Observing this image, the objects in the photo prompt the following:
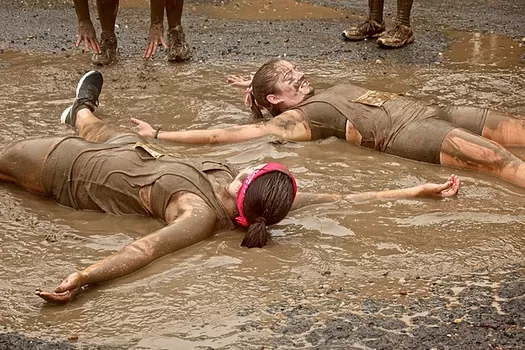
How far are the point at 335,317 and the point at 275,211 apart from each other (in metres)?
0.93

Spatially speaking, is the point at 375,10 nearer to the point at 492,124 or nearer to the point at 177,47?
the point at 177,47

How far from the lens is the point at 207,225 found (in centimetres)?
473

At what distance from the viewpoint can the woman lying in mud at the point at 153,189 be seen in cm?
456

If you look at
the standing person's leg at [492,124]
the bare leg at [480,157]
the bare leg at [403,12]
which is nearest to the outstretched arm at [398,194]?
the bare leg at [480,157]

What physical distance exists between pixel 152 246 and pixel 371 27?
5.86 metres

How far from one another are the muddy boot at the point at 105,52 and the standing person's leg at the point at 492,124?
3.70 meters

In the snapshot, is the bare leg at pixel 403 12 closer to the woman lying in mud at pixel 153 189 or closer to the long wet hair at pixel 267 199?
the woman lying in mud at pixel 153 189

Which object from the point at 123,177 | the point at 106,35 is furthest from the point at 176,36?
the point at 123,177

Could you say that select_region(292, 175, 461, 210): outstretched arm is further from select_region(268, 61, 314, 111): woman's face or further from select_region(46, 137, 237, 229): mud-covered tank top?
select_region(268, 61, 314, 111): woman's face

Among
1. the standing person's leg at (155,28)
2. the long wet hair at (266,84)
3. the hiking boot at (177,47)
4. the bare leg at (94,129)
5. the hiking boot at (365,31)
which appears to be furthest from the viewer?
the hiking boot at (365,31)

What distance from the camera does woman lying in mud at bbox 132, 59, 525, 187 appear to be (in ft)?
19.8

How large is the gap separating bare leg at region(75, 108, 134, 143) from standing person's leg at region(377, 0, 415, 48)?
382 centimetres

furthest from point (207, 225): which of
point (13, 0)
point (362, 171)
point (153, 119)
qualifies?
point (13, 0)

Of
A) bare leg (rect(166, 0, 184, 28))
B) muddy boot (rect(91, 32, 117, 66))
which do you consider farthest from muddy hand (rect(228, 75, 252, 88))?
muddy boot (rect(91, 32, 117, 66))
